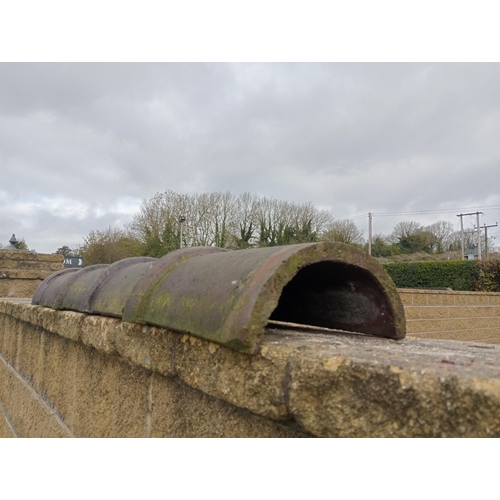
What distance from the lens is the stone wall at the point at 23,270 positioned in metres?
6.41

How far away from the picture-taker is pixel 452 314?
27.3ft

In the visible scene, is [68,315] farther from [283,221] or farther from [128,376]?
[283,221]

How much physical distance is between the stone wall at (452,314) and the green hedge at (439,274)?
15.3 feet

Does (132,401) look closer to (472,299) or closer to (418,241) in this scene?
(472,299)

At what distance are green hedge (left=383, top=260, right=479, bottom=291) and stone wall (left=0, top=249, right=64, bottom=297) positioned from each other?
35.6ft

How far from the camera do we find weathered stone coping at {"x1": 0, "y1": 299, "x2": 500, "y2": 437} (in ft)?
2.39

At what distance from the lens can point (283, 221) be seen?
31969 mm

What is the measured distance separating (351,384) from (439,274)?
15541 mm

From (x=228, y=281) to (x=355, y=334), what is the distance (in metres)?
0.56

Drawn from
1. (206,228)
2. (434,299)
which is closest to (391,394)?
(434,299)

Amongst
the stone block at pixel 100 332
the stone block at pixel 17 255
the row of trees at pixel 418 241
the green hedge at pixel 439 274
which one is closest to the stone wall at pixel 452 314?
the green hedge at pixel 439 274

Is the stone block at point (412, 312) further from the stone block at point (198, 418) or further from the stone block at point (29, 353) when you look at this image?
the stone block at point (198, 418)

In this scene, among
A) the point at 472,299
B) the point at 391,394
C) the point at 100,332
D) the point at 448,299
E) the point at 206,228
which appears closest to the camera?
the point at 391,394

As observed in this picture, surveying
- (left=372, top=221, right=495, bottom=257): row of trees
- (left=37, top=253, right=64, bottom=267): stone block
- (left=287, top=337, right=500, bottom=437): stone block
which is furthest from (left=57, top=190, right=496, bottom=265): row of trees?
(left=287, top=337, right=500, bottom=437): stone block
